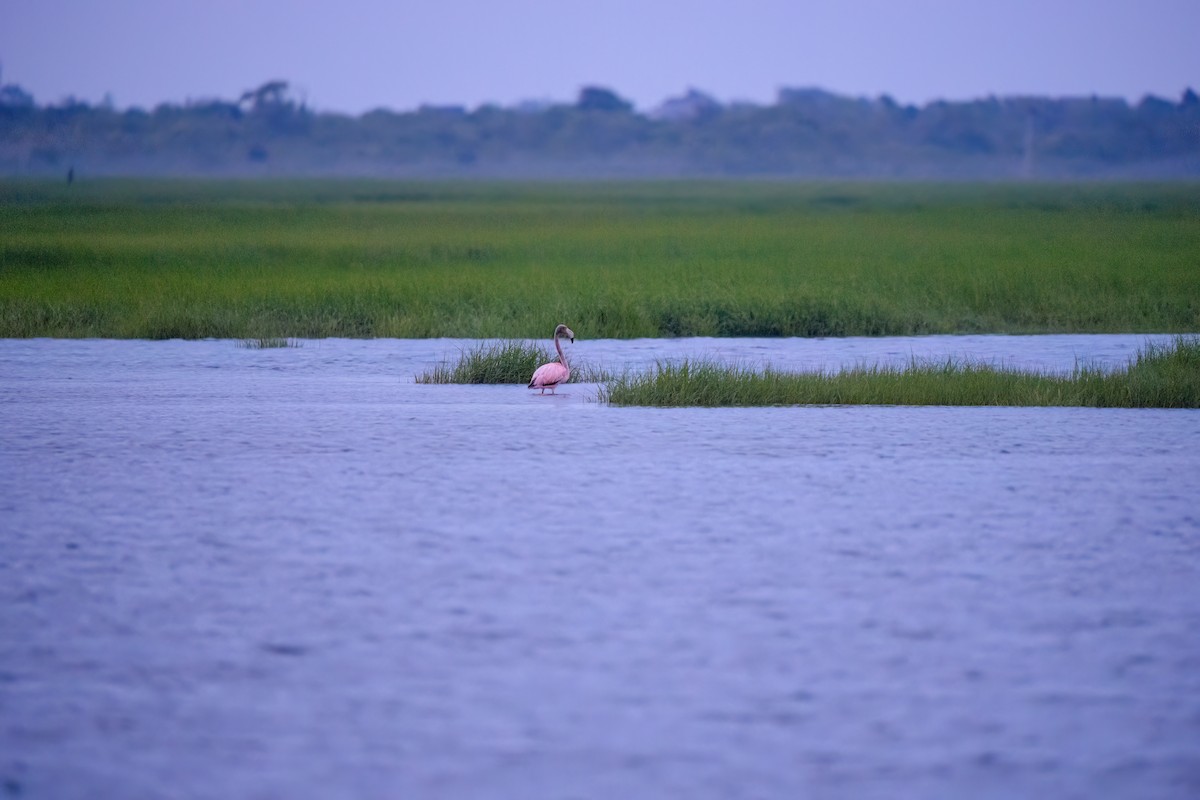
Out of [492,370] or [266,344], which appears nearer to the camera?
[492,370]

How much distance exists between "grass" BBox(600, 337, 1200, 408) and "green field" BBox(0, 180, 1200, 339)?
4939mm

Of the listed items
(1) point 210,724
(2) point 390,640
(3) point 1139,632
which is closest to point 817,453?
(3) point 1139,632

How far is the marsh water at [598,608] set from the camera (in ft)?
13.1

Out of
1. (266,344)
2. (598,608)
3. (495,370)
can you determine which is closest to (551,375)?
(495,370)

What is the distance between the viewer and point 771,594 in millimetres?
5730

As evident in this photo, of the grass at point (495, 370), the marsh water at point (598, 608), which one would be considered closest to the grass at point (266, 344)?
the grass at point (495, 370)

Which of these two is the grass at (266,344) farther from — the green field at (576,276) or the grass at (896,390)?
the grass at (896,390)

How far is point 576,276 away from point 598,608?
1649cm

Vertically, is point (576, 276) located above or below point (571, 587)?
above

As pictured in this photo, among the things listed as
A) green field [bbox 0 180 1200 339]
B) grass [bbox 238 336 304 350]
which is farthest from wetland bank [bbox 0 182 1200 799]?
green field [bbox 0 180 1200 339]

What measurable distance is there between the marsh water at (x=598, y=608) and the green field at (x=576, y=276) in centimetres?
725

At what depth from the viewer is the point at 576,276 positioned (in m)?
21.8

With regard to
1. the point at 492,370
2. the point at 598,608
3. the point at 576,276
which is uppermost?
the point at 576,276

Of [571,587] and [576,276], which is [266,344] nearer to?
[576,276]
